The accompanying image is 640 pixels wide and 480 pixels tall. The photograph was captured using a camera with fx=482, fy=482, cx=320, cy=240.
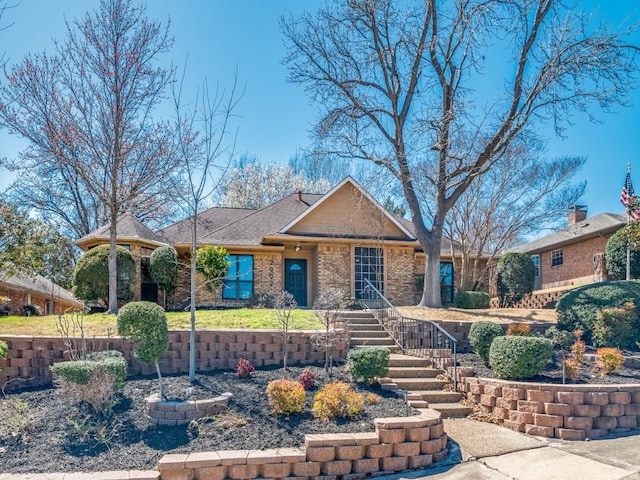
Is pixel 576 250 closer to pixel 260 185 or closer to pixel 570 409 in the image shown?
pixel 570 409

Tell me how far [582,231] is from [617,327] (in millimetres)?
13136

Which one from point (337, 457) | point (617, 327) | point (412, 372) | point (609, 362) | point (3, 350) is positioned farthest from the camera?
point (617, 327)

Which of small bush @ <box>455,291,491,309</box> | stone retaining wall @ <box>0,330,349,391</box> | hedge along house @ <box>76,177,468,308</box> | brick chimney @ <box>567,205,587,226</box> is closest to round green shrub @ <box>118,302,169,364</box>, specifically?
stone retaining wall @ <box>0,330,349,391</box>

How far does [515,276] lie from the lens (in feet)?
56.1

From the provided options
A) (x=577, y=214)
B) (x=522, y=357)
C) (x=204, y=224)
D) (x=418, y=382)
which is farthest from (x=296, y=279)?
(x=577, y=214)

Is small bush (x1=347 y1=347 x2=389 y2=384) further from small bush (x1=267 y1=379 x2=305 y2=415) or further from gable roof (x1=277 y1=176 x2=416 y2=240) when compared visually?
gable roof (x1=277 y1=176 x2=416 y2=240)

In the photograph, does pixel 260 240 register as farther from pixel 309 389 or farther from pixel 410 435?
pixel 410 435

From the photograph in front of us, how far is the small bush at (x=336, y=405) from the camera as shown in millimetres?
5988

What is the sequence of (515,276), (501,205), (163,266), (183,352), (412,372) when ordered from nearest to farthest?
(183,352) < (412,372) < (163,266) < (515,276) < (501,205)

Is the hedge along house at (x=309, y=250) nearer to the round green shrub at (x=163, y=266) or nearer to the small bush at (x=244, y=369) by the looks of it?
the round green shrub at (x=163, y=266)

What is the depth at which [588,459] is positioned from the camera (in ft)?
18.8

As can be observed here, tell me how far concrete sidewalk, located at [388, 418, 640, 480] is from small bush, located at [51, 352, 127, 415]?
3.67 metres

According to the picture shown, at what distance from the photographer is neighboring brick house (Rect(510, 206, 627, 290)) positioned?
19.7m

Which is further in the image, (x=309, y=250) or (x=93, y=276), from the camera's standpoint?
(x=309, y=250)
